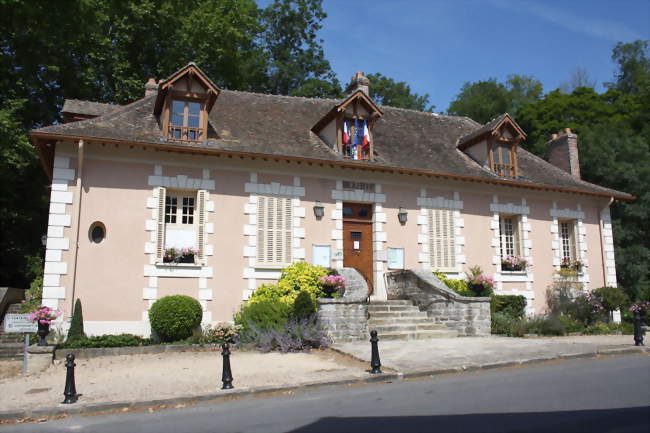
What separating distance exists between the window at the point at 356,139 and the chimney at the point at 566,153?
321 inches

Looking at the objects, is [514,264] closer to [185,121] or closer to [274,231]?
[274,231]

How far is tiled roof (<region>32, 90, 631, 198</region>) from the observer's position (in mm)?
12414

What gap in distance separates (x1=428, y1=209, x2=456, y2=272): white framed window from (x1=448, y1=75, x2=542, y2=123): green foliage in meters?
19.1

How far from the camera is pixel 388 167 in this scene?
13.8 metres

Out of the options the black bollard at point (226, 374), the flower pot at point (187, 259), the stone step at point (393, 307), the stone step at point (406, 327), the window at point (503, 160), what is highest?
the window at point (503, 160)

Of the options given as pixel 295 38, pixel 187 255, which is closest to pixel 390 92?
pixel 295 38

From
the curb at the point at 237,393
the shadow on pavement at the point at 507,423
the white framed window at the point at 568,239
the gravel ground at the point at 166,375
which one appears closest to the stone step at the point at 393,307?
the gravel ground at the point at 166,375

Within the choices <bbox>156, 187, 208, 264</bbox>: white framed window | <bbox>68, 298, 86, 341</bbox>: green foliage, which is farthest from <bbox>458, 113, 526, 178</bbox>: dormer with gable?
<bbox>68, 298, 86, 341</bbox>: green foliage

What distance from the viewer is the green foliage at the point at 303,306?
1076cm

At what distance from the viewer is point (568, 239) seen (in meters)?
16.6

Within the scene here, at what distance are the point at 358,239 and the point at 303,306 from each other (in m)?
3.72

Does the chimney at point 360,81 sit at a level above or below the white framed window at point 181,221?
above

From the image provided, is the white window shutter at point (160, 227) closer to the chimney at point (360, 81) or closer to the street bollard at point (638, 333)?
the chimney at point (360, 81)

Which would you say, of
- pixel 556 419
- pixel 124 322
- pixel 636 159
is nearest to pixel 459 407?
pixel 556 419
